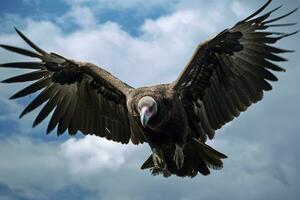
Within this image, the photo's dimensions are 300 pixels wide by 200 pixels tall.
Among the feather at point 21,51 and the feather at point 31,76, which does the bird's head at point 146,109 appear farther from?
the feather at point 31,76

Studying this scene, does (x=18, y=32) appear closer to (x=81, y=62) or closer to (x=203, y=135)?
(x=81, y=62)

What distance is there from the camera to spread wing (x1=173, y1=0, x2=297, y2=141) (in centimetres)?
1066

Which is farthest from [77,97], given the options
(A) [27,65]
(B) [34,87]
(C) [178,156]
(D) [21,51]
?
(C) [178,156]

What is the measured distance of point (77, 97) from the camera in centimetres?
1199

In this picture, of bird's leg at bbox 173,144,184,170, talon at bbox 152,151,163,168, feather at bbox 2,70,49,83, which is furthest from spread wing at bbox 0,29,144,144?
bird's leg at bbox 173,144,184,170

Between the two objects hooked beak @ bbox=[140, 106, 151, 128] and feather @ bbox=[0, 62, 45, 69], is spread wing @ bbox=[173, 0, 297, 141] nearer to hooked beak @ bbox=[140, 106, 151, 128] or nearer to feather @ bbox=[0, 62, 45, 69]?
hooked beak @ bbox=[140, 106, 151, 128]

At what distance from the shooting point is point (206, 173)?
11.1m

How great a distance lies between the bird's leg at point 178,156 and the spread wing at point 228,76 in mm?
610

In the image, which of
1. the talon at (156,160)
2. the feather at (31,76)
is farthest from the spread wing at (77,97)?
the talon at (156,160)

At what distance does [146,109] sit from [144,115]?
0.10 metres

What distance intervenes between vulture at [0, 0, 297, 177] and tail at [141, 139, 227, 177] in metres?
0.02

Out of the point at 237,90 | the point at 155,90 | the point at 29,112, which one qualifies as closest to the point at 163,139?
the point at 155,90

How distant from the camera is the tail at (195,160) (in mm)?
10898

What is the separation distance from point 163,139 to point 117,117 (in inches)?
60.9
